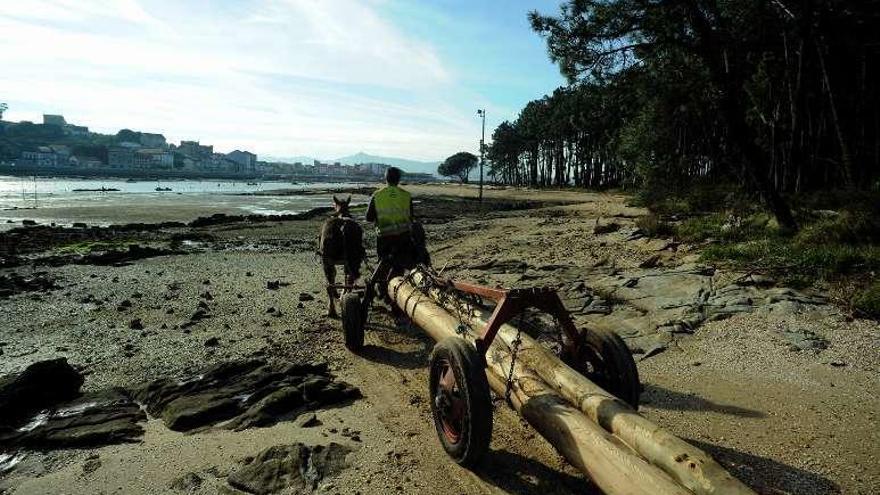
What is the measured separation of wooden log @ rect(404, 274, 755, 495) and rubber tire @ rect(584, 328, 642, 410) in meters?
0.51

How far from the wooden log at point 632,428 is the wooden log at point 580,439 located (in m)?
0.09

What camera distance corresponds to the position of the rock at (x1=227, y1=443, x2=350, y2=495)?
4.46m

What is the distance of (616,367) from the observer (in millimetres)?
5016

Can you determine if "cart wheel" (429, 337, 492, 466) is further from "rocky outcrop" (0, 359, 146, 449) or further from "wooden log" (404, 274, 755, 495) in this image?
"rocky outcrop" (0, 359, 146, 449)

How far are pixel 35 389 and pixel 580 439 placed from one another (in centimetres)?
615

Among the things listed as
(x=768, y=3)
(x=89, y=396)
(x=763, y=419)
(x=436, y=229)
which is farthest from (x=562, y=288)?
(x=436, y=229)

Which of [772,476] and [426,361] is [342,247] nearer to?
[426,361]

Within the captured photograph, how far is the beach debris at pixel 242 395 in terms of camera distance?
579cm

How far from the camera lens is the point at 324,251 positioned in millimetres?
10695

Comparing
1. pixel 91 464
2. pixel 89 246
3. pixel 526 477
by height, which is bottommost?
pixel 91 464

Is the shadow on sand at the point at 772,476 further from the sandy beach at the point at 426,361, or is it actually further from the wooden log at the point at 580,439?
the wooden log at the point at 580,439

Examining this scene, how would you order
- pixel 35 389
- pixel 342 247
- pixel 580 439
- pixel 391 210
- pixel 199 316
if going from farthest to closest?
pixel 342 247 < pixel 199 316 < pixel 391 210 < pixel 35 389 < pixel 580 439

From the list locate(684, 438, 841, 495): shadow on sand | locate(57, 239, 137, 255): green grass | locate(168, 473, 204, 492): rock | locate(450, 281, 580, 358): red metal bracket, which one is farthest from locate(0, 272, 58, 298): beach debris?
locate(684, 438, 841, 495): shadow on sand

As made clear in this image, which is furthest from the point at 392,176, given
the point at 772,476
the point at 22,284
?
the point at 22,284
